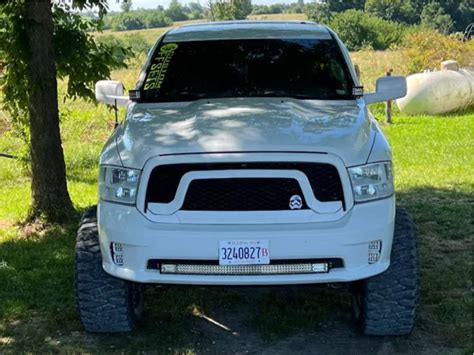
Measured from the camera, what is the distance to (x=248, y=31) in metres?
6.03

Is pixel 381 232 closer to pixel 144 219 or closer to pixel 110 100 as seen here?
pixel 144 219

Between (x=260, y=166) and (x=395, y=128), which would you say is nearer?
(x=260, y=166)

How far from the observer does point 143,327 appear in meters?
4.85

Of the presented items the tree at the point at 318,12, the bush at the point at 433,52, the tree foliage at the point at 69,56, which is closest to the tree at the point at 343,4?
the tree at the point at 318,12

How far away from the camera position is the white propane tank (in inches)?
621

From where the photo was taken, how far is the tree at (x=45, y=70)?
23.6ft

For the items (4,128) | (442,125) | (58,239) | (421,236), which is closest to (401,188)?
(421,236)

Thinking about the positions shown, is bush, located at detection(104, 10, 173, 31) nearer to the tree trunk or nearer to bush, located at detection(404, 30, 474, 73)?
bush, located at detection(404, 30, 474, 73)

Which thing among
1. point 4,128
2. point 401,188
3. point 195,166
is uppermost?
point 195,166

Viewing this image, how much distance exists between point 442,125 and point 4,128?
888cm

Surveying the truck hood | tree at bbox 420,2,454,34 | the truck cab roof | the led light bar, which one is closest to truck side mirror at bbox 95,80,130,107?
the truck cab roof

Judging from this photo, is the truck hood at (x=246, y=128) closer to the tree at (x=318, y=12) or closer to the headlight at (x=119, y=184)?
the headlight at (x=119, y=184)

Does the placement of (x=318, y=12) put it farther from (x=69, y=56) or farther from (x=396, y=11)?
(x=69, y=56)

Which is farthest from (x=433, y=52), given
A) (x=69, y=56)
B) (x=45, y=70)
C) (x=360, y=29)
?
(x=360, y=29)
